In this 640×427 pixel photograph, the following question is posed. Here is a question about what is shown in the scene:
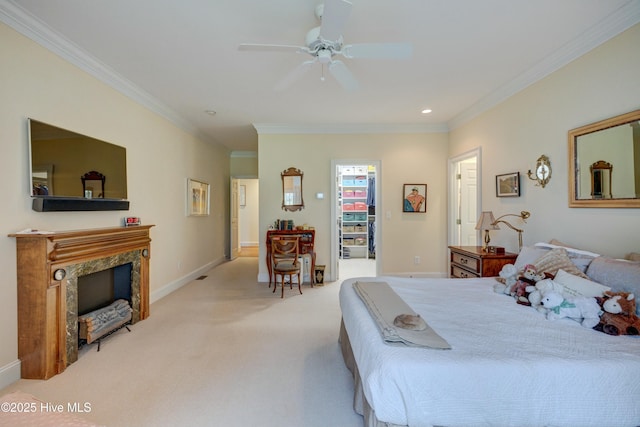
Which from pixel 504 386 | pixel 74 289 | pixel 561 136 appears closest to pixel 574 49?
pixel 561 136

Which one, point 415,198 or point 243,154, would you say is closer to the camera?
point 415,198

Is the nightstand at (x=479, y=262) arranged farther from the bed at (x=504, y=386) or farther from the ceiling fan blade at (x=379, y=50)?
the ceiling fan blade at (x=379, y=50)

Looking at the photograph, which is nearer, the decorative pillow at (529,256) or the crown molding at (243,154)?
the decorative pillow at (529,256)

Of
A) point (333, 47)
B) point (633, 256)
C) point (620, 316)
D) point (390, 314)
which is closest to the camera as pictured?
point (620, 316)

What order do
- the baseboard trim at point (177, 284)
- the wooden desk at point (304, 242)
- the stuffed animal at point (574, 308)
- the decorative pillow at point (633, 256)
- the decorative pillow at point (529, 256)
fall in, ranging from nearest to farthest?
the stuffed animal at point (574, 308), the decorative pillow at point (633, 256), the decorative pillow at point (529, 256), the baseboard trim at point (177, 284), the wooden desk at point (304, 242)

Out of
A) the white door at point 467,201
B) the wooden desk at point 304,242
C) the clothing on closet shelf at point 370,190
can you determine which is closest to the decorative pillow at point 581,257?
the white door at point 467,201

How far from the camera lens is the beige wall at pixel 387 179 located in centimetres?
467

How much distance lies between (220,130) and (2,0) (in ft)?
10.3

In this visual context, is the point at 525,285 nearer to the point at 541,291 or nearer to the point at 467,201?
the point at 541,291

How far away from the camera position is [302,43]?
7.63 ft

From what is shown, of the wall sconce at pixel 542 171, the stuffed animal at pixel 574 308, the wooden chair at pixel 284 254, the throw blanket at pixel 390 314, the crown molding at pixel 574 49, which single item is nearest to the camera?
the throw blanket at pixel 390 314

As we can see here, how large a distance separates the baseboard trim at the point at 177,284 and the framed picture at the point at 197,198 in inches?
41.1

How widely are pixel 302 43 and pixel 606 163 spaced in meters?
2.62

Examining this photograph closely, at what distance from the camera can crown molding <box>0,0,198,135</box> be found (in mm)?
1917
